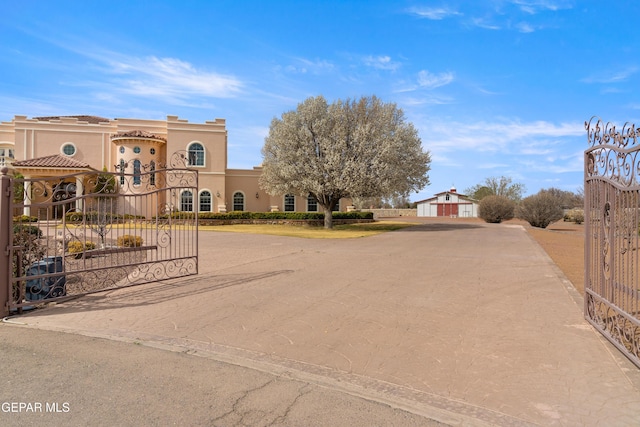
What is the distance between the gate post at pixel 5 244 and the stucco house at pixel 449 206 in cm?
7396

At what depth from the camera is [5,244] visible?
21.9ft

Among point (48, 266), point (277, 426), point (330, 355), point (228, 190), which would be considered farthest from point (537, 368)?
point (228, 190)

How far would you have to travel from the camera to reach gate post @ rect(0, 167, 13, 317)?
6.66 meters

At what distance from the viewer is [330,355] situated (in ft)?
16.7

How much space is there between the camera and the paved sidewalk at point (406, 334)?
3973 millimetres

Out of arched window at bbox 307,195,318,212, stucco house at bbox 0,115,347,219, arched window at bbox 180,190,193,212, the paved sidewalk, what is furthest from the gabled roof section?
the paved sidewalk

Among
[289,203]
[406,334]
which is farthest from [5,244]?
[289,203]

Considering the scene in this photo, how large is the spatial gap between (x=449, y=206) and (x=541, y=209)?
37.7 m

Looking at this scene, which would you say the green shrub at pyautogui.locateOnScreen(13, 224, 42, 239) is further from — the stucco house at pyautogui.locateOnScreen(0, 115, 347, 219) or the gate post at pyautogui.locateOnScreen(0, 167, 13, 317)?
the stucco house at pyautogui.locateOnScreen(0, 115, 347, 219)

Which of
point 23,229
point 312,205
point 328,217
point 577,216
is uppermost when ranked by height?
point 312,205

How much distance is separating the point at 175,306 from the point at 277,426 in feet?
15.0

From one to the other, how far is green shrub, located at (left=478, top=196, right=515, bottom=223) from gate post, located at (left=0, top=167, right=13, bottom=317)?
44852 mm

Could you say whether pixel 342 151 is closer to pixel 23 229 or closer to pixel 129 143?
pixel 129 143

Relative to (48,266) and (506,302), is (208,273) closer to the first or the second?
(48,266)
